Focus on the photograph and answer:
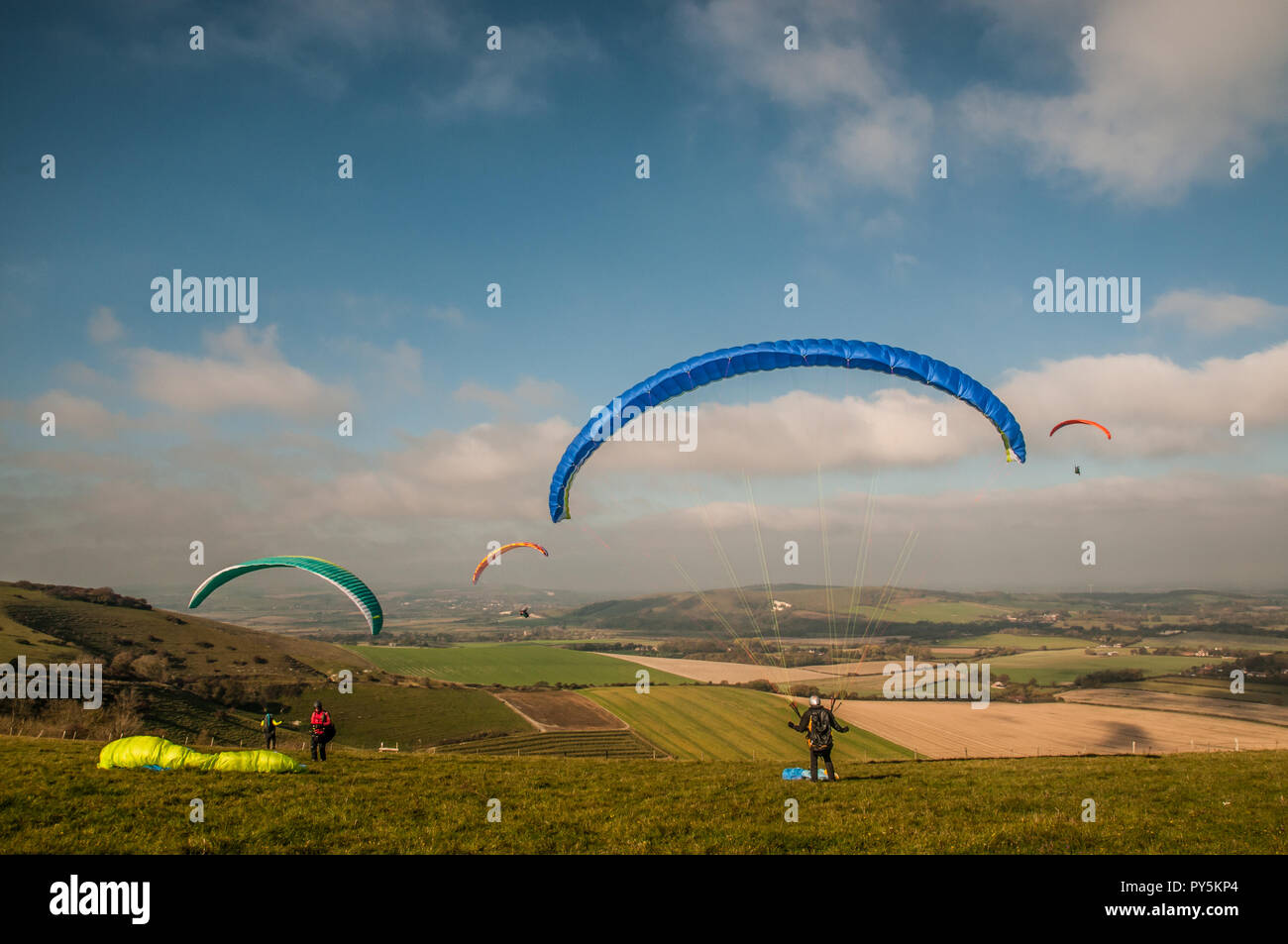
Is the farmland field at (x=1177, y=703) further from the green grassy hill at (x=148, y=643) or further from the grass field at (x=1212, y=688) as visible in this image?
the green grassy hill at (x=148, y=643)

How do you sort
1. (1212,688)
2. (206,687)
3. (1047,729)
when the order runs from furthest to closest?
1. (1212,688)
2. (206,687)
3. (1047,729)

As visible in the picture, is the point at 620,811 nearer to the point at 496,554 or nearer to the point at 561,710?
the point at 496,554

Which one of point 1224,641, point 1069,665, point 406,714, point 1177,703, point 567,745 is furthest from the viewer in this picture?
point 1224,641

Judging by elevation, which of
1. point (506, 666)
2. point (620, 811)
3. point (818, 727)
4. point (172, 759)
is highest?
point (818, 727)

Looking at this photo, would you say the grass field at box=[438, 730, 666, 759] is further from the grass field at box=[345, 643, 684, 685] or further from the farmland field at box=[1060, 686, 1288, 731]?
the farmland field at box=[1060, 686, 1288, 731]

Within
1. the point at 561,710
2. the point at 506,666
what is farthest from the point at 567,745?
the point at 506,666

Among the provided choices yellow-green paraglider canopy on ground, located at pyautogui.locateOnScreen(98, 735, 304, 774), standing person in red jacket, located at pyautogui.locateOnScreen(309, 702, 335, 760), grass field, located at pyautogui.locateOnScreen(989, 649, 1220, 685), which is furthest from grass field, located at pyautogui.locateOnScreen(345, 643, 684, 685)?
yellow-green paraglider canopy on ground, located at pyautogui.locateOnScreen(98, 735, 304, 774)

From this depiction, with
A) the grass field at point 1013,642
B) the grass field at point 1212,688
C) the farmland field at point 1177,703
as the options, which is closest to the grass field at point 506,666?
the farmland field at point 1177,703
